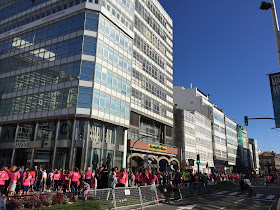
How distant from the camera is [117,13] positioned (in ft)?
114

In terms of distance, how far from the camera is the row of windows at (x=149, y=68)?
132 ft

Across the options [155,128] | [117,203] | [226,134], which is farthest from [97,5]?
[226,134]

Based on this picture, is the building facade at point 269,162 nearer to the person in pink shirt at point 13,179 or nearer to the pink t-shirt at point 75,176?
the pink t-shirt at point 75,176

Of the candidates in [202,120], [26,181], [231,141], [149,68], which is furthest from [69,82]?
[231,141]

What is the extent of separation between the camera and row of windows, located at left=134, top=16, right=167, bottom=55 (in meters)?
41.1

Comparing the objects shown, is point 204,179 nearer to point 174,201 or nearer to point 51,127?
point 174,201

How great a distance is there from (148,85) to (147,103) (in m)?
3.26

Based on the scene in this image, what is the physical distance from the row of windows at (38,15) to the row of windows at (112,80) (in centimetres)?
973

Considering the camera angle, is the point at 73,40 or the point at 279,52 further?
the point at 73,40

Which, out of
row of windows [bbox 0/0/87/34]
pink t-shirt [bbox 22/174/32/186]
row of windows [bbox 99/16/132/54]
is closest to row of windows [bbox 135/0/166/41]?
row of windows [bbox 99/16/132/54]

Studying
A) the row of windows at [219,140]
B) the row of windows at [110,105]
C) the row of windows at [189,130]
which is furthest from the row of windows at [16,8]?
the row of windows at [219,140]

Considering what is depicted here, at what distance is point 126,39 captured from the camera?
36562mm

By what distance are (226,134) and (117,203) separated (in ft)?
256

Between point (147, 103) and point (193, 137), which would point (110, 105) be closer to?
point (147, 103)
